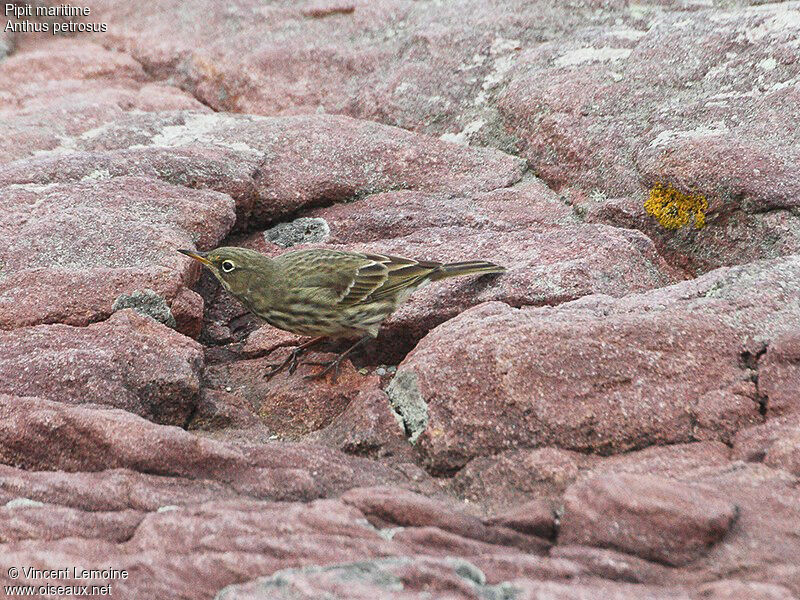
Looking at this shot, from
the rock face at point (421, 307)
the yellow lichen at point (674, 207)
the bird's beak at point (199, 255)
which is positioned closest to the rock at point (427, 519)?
the rock face at point (421, 307)

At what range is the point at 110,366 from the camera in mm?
4391

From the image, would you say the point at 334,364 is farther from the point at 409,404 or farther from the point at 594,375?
the point at 594,375

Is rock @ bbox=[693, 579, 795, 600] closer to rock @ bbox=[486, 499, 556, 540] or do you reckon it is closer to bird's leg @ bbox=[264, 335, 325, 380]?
rock @ bbox=[486, 499, 556, 540]

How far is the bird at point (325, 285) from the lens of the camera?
527 centimetres

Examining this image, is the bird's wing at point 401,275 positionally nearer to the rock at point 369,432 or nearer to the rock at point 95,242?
the rock at point 369,432

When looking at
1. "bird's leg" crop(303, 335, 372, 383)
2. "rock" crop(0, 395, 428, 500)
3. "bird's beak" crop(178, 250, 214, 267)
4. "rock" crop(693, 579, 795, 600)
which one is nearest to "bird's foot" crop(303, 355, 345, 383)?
"bird's leg" crop(303, 335, 372, 383)

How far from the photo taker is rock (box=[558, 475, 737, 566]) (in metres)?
2.96

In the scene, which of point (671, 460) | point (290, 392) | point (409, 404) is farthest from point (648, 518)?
point (290, 392)

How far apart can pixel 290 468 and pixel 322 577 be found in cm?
86

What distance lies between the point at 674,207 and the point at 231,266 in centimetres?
270

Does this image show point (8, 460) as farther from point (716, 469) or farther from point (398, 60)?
point (398, 60)

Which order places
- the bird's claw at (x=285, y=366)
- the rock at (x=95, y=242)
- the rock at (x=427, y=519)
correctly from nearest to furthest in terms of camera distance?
the rock at (x=427, y=519), the rock at (x=95, y=242), the bird's claw at (x=285, y=366)

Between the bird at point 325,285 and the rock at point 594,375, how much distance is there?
992 millimetres

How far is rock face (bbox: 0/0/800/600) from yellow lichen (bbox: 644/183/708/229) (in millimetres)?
25
